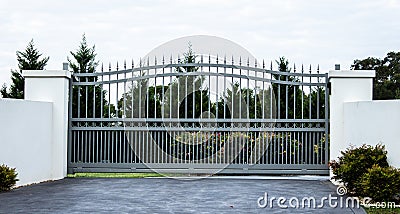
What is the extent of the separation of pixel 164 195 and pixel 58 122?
136 inches

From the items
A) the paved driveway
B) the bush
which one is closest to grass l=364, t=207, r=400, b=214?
the paved driveway

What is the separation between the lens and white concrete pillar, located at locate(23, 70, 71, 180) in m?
10.7

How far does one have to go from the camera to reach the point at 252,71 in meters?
10.9

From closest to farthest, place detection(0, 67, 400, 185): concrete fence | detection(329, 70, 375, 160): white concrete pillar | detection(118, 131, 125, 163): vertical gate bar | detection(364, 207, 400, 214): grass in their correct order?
detection(364, 207, 400, 214): grass → detection(0, 67, 400, 185): concrete fence → detection(329, 70, 375, 160): white concrete pillar → detection(118, 131, 125, 163): vertical gate bar

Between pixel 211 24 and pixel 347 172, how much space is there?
476 centimetres

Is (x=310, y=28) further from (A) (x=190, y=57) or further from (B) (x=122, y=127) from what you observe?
(B) (x=122, y=127)

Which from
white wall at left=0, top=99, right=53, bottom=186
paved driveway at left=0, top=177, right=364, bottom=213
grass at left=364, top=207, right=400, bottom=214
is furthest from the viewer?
white wall at left=0, top=99, right=53, bottom=186

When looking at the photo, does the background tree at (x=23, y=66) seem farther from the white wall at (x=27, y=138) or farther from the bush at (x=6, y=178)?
the bush at (x=6, y=178)

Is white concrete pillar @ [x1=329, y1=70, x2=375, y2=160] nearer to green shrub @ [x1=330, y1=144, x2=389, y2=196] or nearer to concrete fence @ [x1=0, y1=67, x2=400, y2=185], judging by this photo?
concrete fence @ [x1=0, y1=67, x2=400, y2=185]

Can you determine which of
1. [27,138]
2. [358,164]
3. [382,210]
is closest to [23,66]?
[27,138]

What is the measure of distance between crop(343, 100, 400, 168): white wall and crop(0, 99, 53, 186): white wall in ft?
17.6

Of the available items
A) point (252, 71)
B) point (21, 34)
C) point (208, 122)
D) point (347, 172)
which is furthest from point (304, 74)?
point (21, 34)

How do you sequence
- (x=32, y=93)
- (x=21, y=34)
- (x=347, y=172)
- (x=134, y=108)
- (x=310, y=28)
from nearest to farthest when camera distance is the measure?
1. (x=347, y=172)
2. (x=32, y=93)
3. (x=134, y=108)
4. (x=310, y=28)
5. (x=21, y=34)

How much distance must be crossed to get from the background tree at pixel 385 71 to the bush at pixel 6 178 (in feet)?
58.7
